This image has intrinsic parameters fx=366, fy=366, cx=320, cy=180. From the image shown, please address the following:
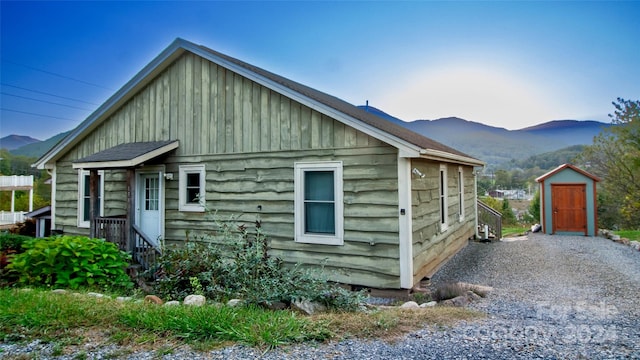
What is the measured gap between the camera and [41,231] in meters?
12.7

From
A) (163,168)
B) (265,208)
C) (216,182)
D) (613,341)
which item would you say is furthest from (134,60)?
(613,341)

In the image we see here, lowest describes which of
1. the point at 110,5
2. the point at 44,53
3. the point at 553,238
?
the point at 553,238

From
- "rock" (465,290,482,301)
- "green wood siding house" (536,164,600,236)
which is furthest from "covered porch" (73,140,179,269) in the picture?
"green wood siding house" (536,164,600,236)

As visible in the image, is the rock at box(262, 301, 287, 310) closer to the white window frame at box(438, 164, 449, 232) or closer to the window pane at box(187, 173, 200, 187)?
the window pane at box(187, 173, 200, 187)

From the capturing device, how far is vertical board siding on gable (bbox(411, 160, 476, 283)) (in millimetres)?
7164

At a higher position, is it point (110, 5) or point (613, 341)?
point (110, 5)

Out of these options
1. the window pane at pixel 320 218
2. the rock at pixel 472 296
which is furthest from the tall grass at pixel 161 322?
the rock at pixel 472 296

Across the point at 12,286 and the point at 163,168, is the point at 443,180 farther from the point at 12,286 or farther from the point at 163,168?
the point at 12,286

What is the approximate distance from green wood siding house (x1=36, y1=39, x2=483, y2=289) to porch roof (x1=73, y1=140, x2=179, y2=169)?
33mm

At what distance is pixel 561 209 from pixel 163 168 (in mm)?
14577

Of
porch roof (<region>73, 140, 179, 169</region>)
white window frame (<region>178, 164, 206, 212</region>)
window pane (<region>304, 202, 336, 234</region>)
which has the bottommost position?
window pane (<region>304, 202, 336, 234</region>)

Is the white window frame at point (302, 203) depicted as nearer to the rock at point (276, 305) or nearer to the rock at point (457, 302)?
the rock at point (457, 302)

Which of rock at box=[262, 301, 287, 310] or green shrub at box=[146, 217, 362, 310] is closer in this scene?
rock at box=[262, 301, 287, 310]

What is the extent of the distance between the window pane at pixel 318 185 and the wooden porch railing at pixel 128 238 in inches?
144
